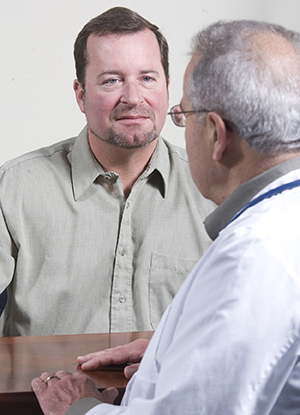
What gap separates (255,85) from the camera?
0.79 metres

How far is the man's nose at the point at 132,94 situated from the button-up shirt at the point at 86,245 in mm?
195

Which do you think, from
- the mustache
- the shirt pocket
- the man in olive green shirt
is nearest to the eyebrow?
the man in olive green shirt

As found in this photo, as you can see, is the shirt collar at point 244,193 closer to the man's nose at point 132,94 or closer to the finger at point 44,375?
the finger at point 44,375

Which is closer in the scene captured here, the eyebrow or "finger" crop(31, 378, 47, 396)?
"finger" crop(31, 378, 47, 396)

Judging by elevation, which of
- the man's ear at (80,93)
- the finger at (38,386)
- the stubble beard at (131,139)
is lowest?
the finger at (38,386)

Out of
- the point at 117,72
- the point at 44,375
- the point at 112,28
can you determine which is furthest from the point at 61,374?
the point at 112,28

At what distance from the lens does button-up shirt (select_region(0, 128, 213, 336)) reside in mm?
1555

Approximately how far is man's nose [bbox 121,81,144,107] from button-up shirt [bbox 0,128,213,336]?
0.19 metres

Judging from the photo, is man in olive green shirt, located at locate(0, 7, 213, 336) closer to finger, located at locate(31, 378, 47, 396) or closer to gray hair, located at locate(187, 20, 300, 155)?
finger, located at locate(31, 378, 47, 396)

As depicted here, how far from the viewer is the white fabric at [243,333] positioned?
64 cm

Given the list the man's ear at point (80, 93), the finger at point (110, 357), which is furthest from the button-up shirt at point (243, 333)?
the man's ear at point (80, 93)

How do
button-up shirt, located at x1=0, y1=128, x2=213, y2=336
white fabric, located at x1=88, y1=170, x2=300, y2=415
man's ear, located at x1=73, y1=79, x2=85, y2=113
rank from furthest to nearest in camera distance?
man's ear, located at x1=73, y1=79, x2=85, y2=113 < button-up shirt, located at x1=0, y1=128, x2=213, y2=336 < white fabric, located at x1=88, y1=170, x2=300, y2=415

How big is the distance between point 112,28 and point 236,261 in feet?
3.81

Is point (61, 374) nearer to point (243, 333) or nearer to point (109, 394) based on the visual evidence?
point (109, 394)
